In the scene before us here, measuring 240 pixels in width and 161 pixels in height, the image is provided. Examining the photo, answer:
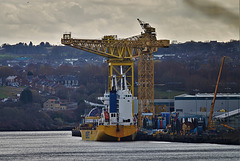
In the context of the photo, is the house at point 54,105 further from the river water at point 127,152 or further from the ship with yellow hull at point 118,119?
the river water at point 127,152

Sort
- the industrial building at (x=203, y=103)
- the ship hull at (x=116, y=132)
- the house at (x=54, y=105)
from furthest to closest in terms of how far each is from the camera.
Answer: the house at (x=54, y=105)
the industrial building at (x=203, y=103)
the ship hull at (x=116, y=132)

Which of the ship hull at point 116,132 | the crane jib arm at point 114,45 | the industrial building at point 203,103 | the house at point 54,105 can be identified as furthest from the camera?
the house at point 54,105

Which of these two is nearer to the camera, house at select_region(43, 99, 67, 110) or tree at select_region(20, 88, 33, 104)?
tree at select_region(20, 88, 33, 104)

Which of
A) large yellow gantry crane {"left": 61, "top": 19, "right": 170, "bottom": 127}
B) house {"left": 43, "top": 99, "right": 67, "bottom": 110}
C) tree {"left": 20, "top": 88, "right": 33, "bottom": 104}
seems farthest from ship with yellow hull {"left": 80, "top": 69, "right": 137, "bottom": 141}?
house {"left": 43, "top": 99, "right": 67, "bottom": 110}

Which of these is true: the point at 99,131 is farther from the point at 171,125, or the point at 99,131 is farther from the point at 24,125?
the point at 24,125

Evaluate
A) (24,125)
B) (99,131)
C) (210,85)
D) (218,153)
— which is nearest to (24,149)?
(99,131)

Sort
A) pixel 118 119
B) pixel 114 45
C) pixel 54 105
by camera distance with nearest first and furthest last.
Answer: pixel 118 119 → pixel 114 45 → pixel 54 105

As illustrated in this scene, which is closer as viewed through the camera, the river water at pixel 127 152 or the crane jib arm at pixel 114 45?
the river water at pixel 127 152

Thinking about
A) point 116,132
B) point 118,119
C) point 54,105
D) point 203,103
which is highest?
point 54,105

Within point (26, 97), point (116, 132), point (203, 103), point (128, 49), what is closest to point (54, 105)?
point (26, 97)

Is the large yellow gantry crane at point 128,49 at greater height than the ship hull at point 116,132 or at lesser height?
greater

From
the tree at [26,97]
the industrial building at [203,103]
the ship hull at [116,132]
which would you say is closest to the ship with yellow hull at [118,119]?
the ship hull at [116,132]

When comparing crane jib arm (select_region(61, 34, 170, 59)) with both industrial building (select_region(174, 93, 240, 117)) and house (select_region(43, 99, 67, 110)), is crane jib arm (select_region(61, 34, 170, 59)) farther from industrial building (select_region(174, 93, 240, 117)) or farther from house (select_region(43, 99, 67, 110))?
house (select_region(43, 99, 67, 110))

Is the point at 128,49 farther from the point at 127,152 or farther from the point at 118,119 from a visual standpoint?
the point at 127,152
